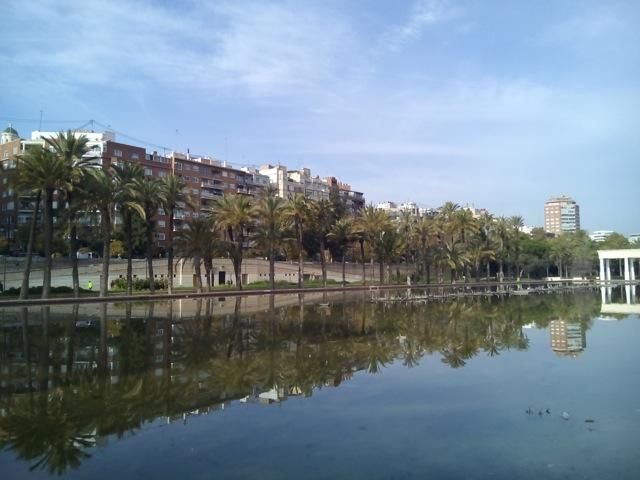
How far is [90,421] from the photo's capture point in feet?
30.1

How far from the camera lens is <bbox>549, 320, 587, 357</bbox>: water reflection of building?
1705 centimetres

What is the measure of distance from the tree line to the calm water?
22.2 meters

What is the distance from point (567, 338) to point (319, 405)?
13.2m

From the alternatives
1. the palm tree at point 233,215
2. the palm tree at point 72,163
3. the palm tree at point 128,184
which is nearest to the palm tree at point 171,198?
the palm tree at point 128,184

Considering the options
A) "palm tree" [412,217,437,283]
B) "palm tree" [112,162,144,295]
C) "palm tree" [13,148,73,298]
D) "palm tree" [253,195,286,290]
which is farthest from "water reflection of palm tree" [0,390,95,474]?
"palm tree" [412,217,437,283]

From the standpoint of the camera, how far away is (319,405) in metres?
10.4

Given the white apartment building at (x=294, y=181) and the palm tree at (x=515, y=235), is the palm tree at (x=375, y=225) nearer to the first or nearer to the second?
the palm tree at (x=515, y=235)

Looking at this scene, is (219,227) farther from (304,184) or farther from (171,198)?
(304,184)

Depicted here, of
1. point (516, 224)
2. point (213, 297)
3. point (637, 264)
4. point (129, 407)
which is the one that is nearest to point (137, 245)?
point (213, 297)

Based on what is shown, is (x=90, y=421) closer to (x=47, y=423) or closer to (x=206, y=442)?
(x=47, y=423)

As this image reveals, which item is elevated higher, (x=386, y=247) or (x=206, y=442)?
(x=386, y=247)

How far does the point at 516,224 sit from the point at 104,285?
76030 millimetres

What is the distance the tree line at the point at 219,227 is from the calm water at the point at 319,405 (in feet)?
72.9

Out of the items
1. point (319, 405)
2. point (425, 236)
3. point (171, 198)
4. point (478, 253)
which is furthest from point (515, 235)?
point (319, 405)
